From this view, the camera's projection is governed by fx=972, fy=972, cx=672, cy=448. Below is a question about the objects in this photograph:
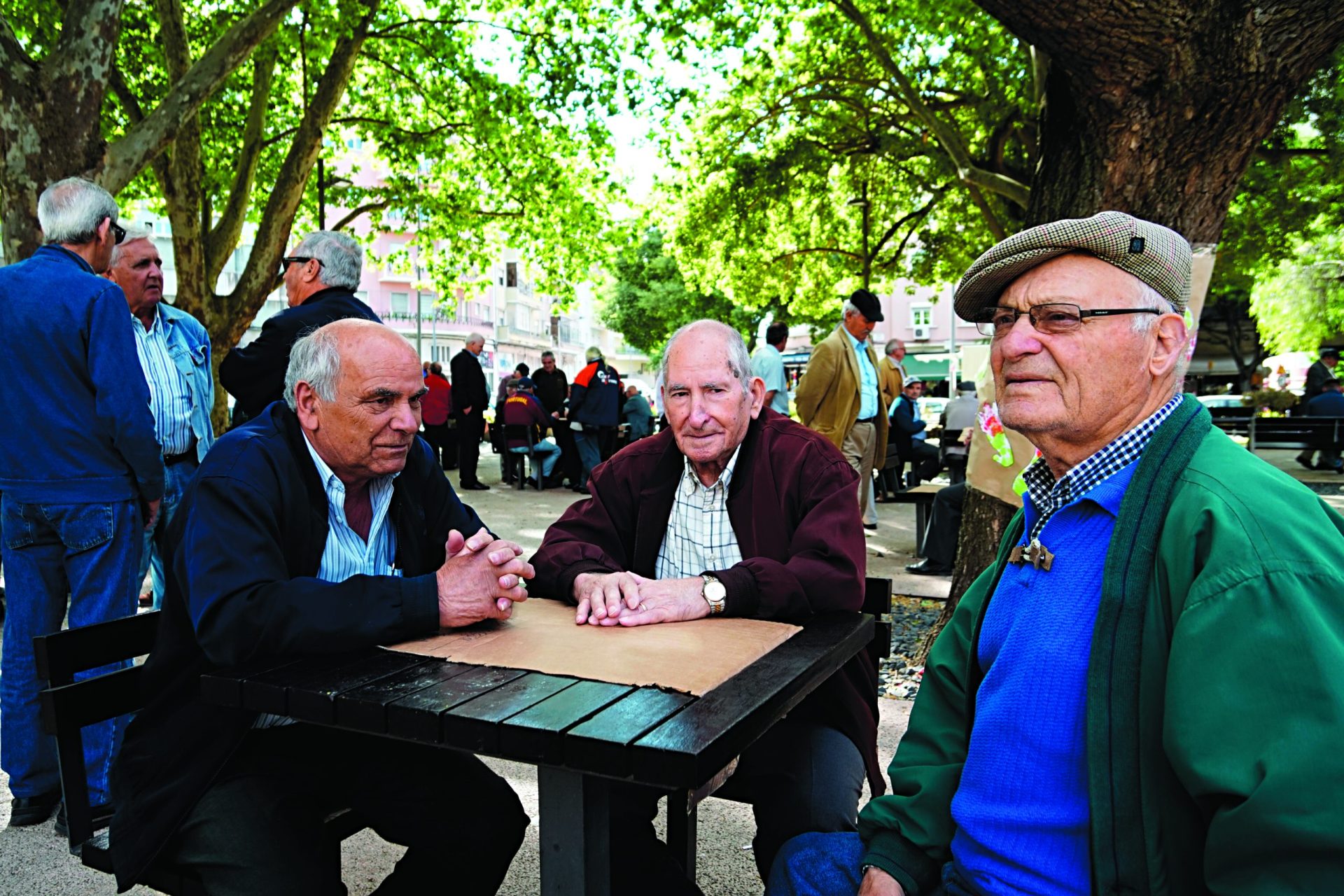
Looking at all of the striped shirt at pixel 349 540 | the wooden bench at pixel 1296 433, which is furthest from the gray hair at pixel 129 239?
the wooden bench at pixel 1296 433

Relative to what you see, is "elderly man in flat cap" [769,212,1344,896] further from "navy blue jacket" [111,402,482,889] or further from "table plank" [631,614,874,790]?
"navy blue jacket" [111,402,482,889]

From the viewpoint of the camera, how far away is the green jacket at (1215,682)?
118 centimetres

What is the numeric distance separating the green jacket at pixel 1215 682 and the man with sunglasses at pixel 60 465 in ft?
10.4

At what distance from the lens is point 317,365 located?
2383 millimetres

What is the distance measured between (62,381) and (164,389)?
629mm

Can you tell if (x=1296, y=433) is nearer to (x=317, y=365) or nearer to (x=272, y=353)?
(x=272, y=353)

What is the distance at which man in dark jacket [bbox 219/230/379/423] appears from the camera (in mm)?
3961

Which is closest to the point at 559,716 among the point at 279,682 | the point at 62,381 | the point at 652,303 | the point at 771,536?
the point at 279,682

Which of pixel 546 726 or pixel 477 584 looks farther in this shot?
pixel 477 584

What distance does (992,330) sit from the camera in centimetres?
188

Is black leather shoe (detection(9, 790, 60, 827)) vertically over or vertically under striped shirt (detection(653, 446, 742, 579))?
under

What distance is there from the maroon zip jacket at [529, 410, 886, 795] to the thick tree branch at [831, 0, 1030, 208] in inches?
299

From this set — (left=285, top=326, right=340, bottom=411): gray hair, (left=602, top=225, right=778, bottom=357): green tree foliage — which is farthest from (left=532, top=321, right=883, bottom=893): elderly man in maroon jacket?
(left=602, top=225, right=778, bottom=357): green tree foliage

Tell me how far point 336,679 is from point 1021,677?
123cm
